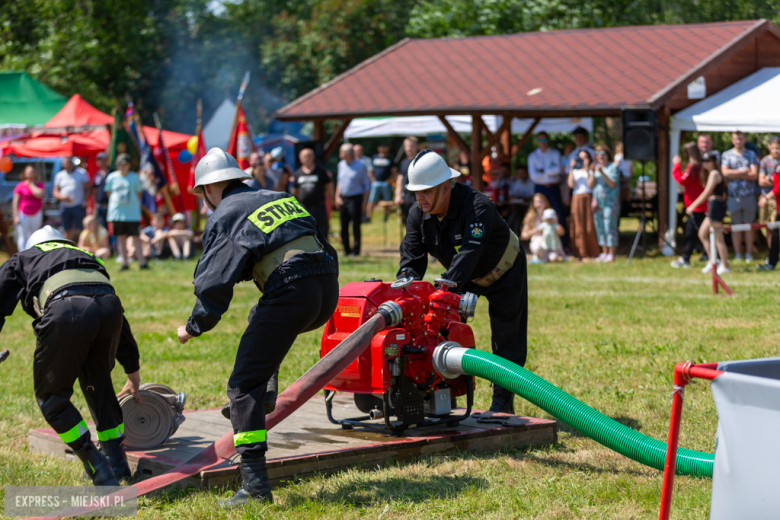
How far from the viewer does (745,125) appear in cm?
1434

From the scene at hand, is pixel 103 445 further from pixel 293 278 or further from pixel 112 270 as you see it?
pixel 112 270

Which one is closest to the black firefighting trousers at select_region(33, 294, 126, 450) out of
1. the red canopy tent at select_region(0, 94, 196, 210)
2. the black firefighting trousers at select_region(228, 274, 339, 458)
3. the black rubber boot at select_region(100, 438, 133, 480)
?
the black rubber boot at select_region(100, 438, 133, 480)

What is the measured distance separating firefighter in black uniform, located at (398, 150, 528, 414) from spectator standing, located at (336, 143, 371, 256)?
10306mm

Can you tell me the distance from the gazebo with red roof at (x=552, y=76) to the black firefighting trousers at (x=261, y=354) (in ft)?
38.0

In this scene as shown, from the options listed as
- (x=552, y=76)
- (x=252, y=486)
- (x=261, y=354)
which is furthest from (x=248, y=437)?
(x=552, y=76)

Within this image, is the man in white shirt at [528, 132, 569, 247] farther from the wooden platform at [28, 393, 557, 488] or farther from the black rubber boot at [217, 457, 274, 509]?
the black rubber boot at [217, 457, 274, 509]

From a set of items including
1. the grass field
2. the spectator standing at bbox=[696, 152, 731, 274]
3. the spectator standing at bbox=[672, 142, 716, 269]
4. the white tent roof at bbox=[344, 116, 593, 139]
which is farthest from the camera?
the white tent roof at bbox=[344, 116, 593, 139]

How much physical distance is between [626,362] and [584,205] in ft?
25.7

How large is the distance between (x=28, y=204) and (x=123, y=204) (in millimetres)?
2727

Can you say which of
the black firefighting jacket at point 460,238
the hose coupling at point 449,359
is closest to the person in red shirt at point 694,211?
the black firefighting jacket at point 460,238

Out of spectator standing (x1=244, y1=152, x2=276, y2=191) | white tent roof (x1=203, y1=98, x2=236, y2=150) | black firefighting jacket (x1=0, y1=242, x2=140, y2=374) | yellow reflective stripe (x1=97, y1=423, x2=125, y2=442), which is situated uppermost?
white tent roof (x1=203, y1=98, x2=236, y2=150)

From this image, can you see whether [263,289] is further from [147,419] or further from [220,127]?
[220,127]

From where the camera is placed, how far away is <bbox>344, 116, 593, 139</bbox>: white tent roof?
20938 millimetres

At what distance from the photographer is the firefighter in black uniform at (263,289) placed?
457 cm
